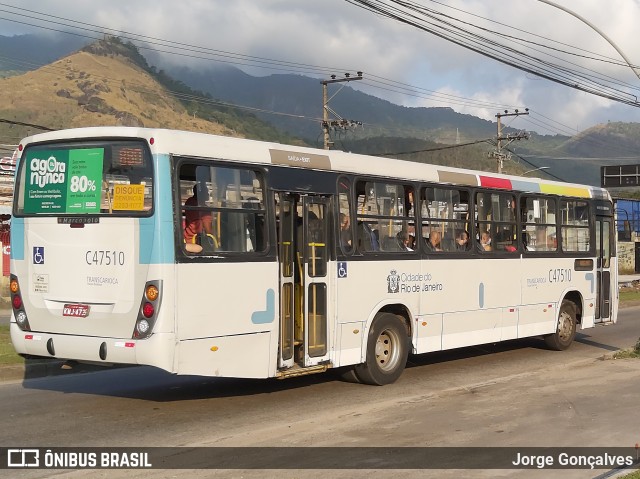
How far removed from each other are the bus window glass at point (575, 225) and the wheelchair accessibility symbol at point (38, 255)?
9.80 m

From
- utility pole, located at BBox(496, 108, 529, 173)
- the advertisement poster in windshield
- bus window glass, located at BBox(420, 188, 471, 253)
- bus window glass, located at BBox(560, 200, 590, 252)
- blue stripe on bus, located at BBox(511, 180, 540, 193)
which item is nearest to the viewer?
the advertisement poster in windshield

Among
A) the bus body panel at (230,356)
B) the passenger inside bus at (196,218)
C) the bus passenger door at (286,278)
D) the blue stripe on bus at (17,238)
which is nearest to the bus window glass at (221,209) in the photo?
the passenger inside bus at (196,218)

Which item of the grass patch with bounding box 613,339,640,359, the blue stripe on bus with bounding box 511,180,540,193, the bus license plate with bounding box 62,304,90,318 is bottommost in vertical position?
the grass patch with bounding box 613,339,640,359

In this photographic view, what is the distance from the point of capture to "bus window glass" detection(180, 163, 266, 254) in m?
A: 9.09

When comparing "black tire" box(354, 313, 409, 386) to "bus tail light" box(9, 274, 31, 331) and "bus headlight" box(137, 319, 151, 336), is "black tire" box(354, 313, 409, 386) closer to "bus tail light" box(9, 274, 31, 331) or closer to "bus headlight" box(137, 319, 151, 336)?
"bus headlight" box(137, 319, 151, 336)

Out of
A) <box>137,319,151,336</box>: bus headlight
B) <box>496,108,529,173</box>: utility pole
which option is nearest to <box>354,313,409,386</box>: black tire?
<box>137,319,151,336</box>: bus headlight

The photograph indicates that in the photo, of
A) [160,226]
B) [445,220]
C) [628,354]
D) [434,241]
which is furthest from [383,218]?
[628,354]

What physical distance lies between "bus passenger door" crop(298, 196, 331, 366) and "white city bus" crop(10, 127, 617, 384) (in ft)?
0.06

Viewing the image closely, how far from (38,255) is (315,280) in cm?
331

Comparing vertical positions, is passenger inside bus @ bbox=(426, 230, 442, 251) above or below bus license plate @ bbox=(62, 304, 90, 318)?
above

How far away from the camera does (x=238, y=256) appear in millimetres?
9516

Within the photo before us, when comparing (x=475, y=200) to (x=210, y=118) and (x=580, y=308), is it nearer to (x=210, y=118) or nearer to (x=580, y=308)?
(x=580, y=308)

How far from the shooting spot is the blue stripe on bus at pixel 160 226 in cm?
873

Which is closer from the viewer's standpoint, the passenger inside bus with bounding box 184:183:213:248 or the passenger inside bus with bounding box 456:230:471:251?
the passenger inside bus with bounding box 184:183:213:248
